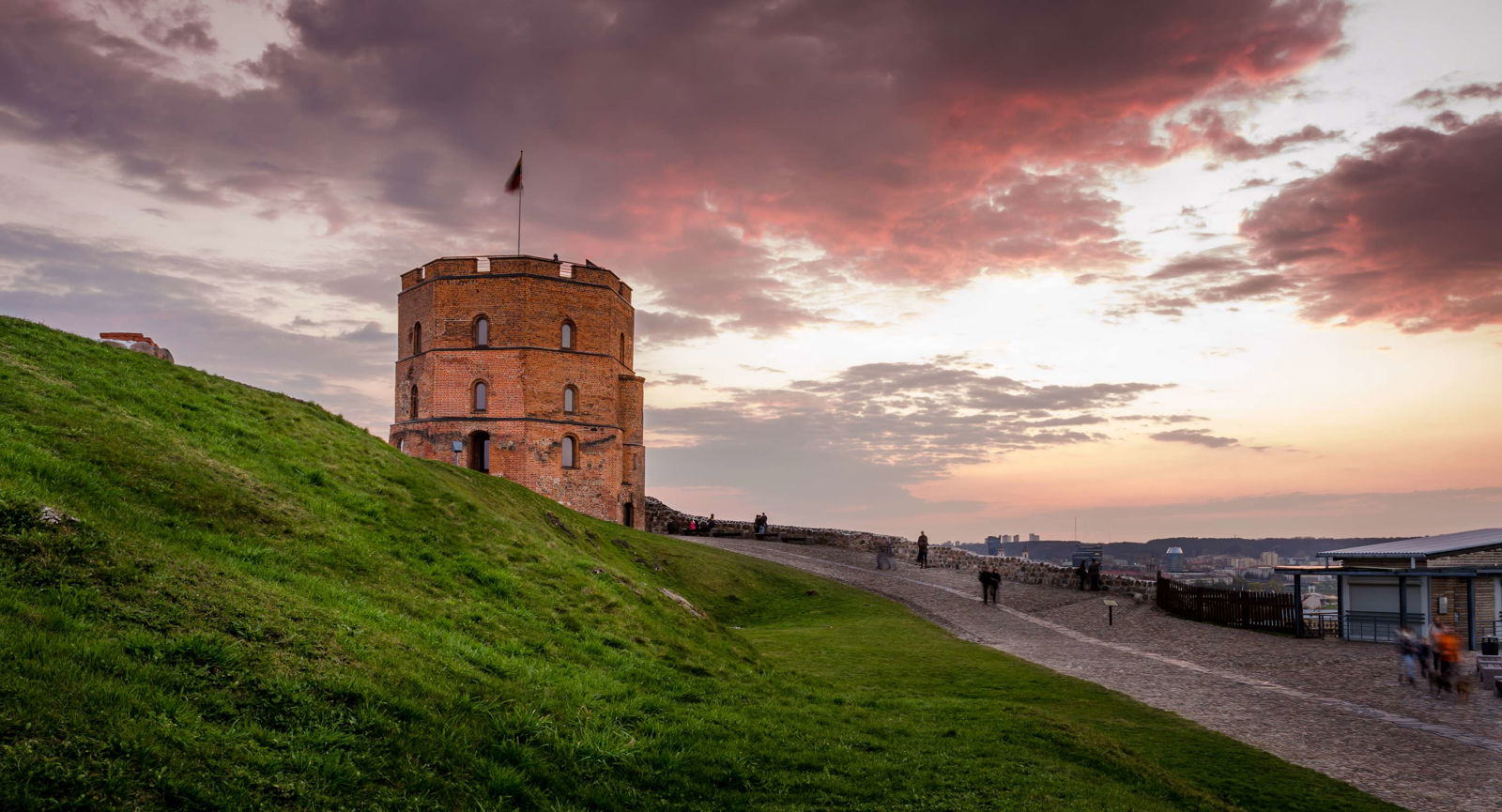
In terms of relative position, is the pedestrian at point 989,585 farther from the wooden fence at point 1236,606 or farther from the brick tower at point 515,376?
the brick tower at point 515,376

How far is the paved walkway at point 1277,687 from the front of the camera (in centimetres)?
1200

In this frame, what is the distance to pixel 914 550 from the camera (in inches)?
1815

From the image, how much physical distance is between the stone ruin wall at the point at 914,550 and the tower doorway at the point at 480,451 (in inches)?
426

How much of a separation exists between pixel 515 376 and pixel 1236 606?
34.3 m

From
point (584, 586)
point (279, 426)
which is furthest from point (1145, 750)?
point (279, 426)

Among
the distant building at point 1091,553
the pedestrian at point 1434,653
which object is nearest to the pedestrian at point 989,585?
the distant building at point 1091,553

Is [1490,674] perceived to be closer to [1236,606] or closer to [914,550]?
[1236,606]

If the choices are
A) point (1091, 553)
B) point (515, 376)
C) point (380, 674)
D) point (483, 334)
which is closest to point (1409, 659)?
point (1091, 553)

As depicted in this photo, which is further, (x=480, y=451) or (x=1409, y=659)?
(x=480, y=451)

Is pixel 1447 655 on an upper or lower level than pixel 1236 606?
upper

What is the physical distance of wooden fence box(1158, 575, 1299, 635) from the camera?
27844mm

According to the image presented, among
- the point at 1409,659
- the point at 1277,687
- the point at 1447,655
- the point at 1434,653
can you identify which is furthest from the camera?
the point at 1409,659

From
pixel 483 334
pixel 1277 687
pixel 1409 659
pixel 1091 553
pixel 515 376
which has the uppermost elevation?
pixel 483 334

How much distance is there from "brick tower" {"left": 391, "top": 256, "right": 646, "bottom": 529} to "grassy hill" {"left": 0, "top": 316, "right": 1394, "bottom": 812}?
26.3 metres
